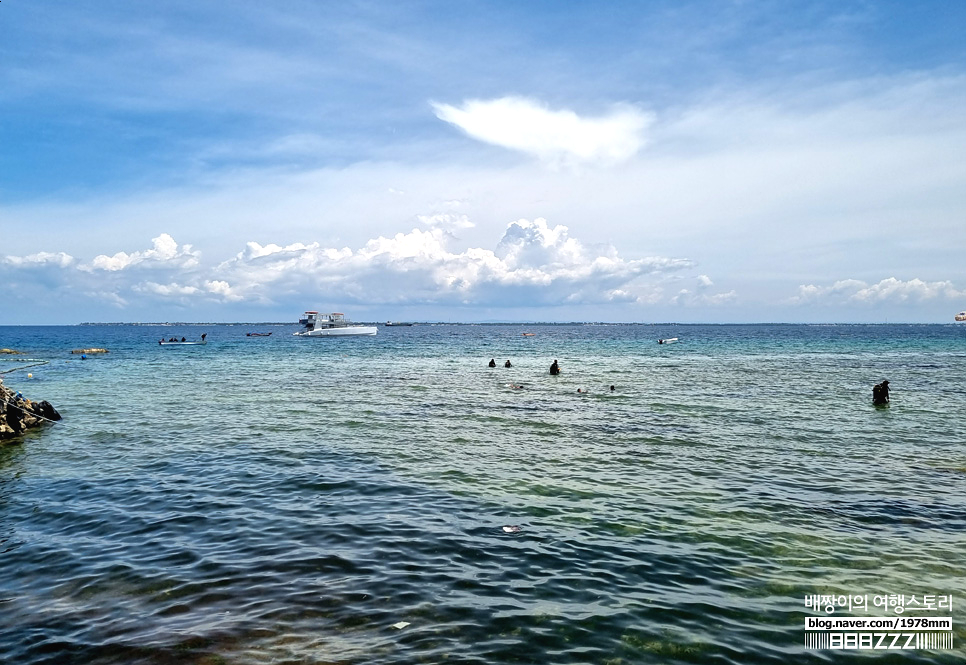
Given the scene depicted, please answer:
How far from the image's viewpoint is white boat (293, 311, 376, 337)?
14482 cm

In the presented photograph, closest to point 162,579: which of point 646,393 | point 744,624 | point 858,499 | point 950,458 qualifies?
point 744,624

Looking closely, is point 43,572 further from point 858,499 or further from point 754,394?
point 754,394

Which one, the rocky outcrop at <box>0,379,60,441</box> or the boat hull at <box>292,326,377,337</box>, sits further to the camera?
the boat hull at <box>292,326,377,337</box>

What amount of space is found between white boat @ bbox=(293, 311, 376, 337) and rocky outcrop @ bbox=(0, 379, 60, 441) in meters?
116

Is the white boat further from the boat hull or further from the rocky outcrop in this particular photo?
the rocky outcrop

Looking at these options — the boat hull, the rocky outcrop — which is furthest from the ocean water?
the boat hull

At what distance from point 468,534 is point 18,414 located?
24456 mm

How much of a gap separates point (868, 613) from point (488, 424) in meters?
18.9

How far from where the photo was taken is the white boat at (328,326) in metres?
145

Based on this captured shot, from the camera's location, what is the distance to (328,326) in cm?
14650

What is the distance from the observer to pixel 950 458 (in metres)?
20.7

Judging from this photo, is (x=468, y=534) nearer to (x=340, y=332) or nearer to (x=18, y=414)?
(x=18, y=414)

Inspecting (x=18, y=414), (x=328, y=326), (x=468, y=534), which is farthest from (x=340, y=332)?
(x=468, y=534)

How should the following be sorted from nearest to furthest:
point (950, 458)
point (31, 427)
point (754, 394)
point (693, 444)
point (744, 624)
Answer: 1. point (744, 624)
2. point (950, 458)
3. point (693, 444)
4. point (31, 427)
5. point (754, 394)
